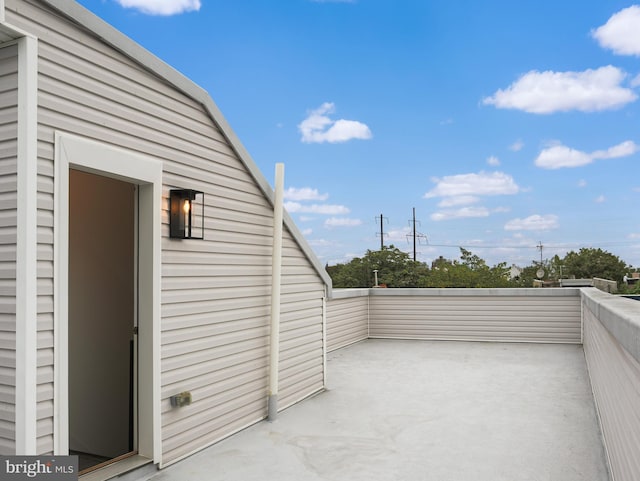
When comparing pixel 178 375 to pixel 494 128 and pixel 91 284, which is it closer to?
pixel 91 284

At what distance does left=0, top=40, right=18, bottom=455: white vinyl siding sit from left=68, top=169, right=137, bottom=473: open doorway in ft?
4.58

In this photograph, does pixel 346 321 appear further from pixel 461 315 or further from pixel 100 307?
pixel 100 307

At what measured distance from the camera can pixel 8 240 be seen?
2604 mm

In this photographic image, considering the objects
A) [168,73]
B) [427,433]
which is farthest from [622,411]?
[168,73]

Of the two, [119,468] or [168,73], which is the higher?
[168,73]

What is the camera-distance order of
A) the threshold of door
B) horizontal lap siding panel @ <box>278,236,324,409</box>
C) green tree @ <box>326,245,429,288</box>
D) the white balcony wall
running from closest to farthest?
the threshold of door, horizontal lap siding panel @ <box>278,236,324,409</box>, the white balcony wall, green tree @ <box>326,245,429,288</box>

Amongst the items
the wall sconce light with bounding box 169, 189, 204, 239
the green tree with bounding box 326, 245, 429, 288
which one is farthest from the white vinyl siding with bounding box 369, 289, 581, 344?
the green tree with bounding box 326, 245, 429, 288

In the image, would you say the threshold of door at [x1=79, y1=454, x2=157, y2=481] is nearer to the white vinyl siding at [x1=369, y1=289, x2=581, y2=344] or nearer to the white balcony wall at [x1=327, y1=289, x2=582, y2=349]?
the white balcony wall at [x1=327, y1=289, x2=582, y2=349]

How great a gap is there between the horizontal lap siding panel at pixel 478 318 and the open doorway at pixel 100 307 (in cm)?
690

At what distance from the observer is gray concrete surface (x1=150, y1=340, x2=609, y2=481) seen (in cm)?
346

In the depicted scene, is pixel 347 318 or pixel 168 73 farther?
pixel 347 318

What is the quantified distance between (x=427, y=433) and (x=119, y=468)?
7.78ft

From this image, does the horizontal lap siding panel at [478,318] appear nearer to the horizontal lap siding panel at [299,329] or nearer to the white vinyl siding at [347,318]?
the white vinyl siding at [347,318]

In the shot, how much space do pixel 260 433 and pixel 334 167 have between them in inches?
977
